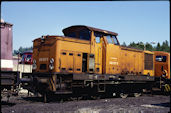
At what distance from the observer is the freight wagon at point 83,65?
966cm

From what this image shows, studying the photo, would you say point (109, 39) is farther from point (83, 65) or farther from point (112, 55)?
point (83, 65)

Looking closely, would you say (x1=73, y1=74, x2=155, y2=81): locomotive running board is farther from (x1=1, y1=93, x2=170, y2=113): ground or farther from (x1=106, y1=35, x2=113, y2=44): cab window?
(x1=106, y1=35, x2=113, y2=44): cab window

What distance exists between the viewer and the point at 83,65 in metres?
10.8

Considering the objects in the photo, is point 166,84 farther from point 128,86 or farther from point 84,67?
point 84,67

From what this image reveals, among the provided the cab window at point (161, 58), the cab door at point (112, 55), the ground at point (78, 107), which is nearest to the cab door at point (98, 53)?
the cab door at point (112, 55)

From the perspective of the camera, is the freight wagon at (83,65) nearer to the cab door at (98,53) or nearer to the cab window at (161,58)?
the cab door at (98,53)

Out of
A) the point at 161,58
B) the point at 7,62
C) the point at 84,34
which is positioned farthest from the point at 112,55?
the point at 161,58

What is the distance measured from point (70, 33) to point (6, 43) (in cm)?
471

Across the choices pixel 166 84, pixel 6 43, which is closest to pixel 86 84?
pixel 6 43

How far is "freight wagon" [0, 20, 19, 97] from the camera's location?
7602 millimetres

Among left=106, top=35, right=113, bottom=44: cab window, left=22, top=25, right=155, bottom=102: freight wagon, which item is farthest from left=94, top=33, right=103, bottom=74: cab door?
left=106, top=35, right=113, bottom=44: cab window

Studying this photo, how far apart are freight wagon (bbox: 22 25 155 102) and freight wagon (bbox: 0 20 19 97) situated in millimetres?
1730

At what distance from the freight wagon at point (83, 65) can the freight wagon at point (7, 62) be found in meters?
1.73

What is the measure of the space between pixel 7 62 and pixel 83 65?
14.1 ft
